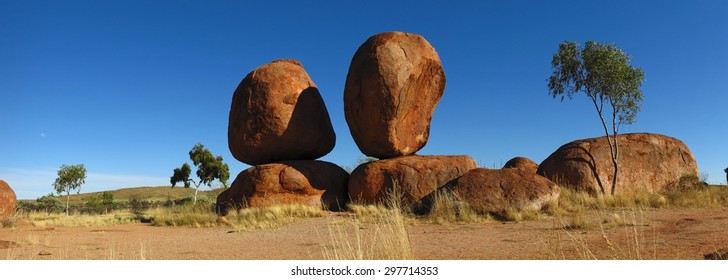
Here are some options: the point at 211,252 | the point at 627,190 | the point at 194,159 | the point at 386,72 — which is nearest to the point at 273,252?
the point at 211,252

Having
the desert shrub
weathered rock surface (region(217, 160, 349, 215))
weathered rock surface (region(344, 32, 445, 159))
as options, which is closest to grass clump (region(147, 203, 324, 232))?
weathered rock surface (region(217, 160, 349, 215))

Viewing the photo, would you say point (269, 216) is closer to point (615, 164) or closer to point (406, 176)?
point (406, 176)

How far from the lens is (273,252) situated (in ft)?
25.0

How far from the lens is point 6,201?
1842 centimetres

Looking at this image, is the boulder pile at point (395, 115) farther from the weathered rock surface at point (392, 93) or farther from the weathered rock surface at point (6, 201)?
the weathered rock surface at point (6, 201)

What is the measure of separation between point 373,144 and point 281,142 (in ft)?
10.5

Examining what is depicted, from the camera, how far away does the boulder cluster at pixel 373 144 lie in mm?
15328

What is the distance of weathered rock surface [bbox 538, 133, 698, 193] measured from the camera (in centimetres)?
1622

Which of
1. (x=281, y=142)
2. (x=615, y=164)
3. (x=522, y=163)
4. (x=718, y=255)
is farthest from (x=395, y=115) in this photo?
(x=718, y=255)

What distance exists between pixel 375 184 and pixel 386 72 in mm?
3419

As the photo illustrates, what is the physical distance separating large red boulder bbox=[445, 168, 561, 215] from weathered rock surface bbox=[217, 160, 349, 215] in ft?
14.2

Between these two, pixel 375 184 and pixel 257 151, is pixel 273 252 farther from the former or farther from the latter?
pixel 257 151

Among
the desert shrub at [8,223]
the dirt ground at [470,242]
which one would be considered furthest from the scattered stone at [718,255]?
the desert shrub at [8,223]

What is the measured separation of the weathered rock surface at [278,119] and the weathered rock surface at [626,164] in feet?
26.2
